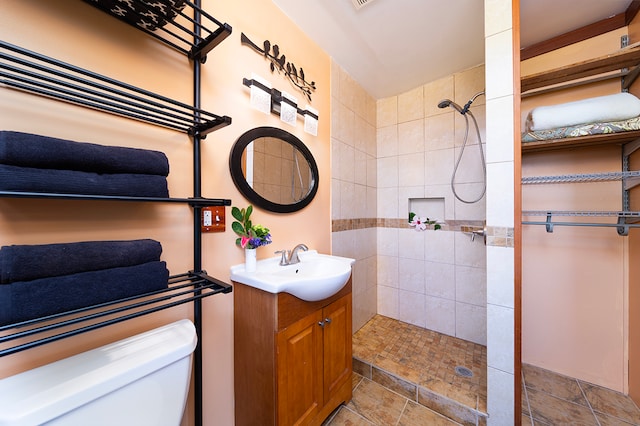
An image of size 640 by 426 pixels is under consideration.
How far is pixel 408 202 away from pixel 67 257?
7.44 ft

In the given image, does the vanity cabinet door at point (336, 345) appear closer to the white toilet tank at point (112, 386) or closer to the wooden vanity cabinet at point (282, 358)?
the wooden vanity cabinet at point (282, 358)

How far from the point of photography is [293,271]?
128 cm

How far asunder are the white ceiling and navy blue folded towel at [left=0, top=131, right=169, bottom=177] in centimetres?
127

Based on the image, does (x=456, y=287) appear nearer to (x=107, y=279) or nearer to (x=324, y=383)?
(x=324, y=383)

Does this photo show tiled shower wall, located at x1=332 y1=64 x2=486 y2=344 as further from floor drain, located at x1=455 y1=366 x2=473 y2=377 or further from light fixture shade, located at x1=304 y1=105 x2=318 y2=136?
floor drain, located at x1=455 y1=366 x2=473 y2=377

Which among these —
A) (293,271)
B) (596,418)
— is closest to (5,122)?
(293,271)

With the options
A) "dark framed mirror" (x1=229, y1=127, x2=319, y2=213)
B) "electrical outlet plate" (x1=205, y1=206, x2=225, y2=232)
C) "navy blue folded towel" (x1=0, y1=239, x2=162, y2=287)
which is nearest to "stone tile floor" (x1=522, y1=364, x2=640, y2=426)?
"dark framed mirror" (x1=229, y1=127, x2=319, y2=213)

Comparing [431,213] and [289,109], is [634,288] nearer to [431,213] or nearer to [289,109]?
[431,213]

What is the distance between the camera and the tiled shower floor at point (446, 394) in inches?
49.4

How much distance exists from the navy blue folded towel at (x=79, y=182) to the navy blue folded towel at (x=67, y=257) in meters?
0.14

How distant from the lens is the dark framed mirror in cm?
117

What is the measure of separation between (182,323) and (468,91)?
2.57 m

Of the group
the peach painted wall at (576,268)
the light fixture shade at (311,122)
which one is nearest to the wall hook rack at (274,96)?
the light fixture shade at (311,122)

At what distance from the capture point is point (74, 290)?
57cm
